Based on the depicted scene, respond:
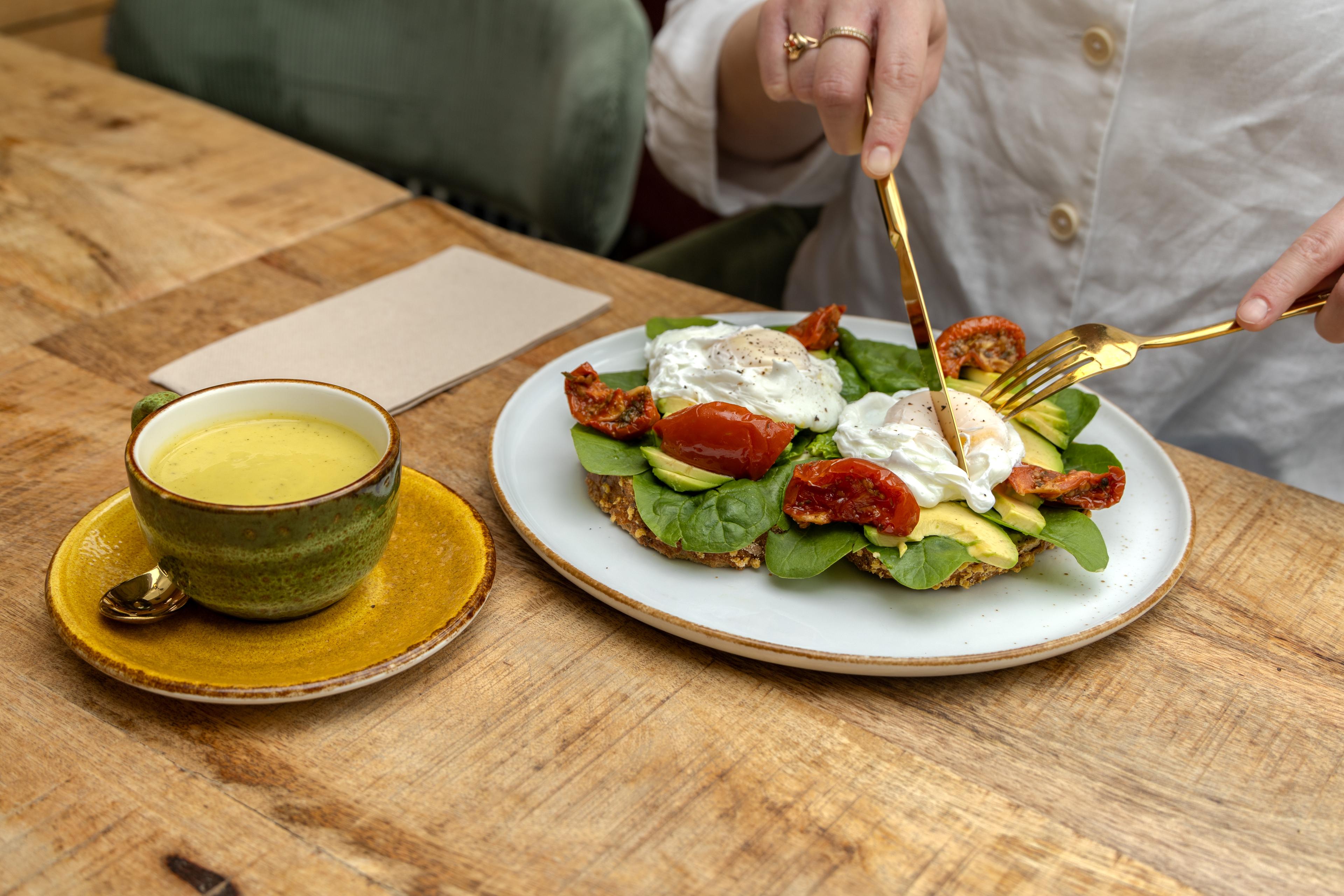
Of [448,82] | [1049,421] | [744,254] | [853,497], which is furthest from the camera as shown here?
[448,82]

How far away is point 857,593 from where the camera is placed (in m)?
1.03

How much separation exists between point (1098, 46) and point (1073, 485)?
0.96 metres

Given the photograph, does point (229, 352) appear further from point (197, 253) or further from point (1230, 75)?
point (1230, 75)

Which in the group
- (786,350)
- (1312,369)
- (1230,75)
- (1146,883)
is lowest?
(1312,369)

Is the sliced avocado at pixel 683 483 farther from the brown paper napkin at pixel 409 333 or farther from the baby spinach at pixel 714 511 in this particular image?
the brown paper napkin at pixel 409 333

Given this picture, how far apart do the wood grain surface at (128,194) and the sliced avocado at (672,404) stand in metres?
0.95

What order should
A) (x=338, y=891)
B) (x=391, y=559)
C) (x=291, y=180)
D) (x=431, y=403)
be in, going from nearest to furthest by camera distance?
(x=338, y=891), (x=391, y=559), (x=431, y=403), (x=291, y=180)

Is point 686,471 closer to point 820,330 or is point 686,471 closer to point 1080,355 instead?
point 820,330

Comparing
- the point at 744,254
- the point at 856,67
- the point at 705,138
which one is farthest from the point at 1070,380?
the point at 744,254

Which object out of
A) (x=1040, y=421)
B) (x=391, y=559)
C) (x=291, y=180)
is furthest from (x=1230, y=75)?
(x=291, y=180)

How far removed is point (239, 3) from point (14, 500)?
236 centimetres

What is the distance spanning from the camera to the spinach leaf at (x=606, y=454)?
110 centimetres

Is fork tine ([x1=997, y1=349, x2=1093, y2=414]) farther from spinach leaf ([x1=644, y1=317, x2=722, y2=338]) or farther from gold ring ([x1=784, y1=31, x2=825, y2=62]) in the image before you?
gold ring ([x1=784, y1=31, x2=825, y2=62])

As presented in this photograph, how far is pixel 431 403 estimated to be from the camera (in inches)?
54.6
